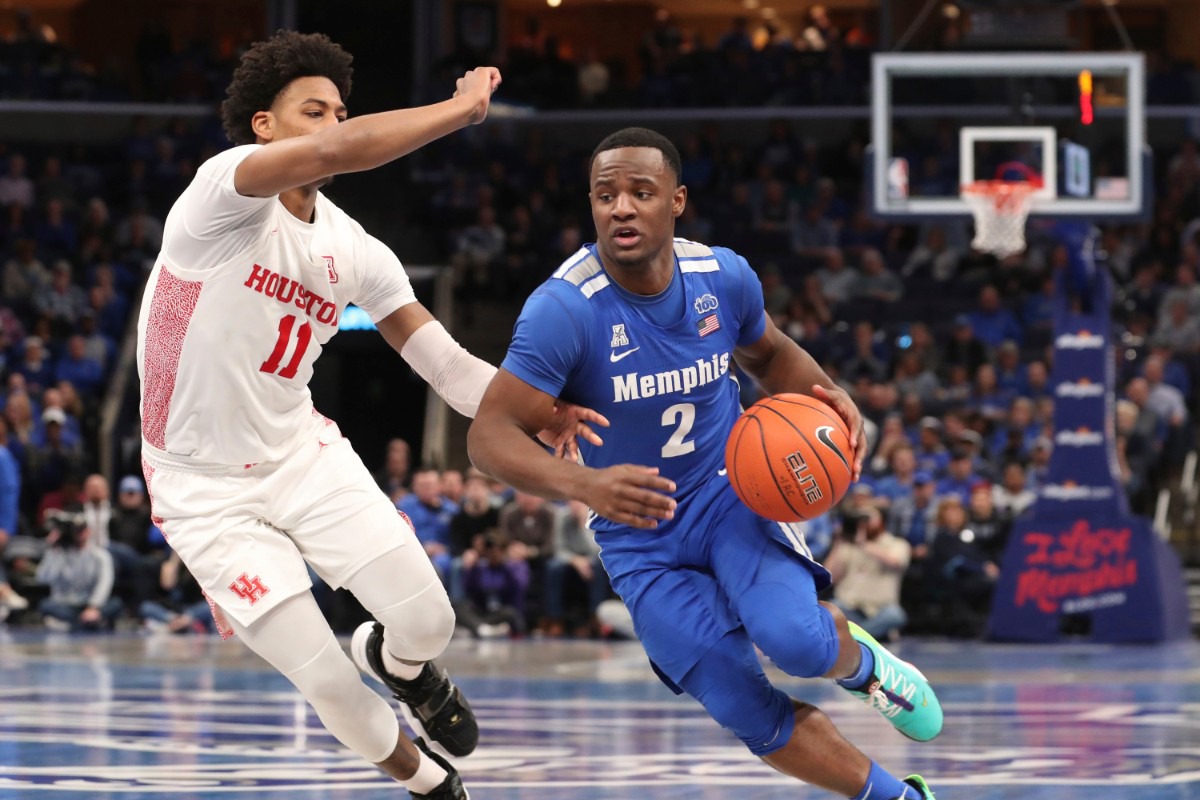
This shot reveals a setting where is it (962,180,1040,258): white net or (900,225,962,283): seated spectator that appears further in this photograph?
(900,225,962,283): seated spectator

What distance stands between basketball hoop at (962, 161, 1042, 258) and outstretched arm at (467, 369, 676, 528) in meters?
9.23

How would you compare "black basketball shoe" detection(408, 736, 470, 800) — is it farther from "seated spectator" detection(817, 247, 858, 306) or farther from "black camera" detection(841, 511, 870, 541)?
"seated spectator" detection(817, 247, 858, 306)

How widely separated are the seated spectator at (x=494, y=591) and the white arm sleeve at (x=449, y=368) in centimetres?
957

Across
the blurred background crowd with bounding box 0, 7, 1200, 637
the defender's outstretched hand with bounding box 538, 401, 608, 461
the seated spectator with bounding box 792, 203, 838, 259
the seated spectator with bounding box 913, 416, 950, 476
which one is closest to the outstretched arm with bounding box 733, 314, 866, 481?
the defender's outstretched hand with bounding box 538, 401, 608, 461

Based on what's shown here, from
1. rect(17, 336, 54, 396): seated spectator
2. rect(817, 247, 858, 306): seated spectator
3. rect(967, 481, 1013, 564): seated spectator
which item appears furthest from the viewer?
rect(817, 247, 858, 306): seated spectator

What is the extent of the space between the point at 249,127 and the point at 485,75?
3.60ft

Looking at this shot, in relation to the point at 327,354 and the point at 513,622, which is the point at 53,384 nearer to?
the point at 327,354

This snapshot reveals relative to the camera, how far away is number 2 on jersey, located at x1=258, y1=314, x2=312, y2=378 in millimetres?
5762

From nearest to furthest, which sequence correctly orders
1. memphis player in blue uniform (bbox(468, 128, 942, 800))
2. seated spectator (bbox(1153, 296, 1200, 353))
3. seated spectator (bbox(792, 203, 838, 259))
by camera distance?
memphis player in blue uniform (bbox(468, 128, 942, 800))
seated spectator (bbox(1153, 296, 1200, 353))
seated spectator (bbox(792, 203, 838, 259))

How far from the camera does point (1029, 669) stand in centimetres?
1248

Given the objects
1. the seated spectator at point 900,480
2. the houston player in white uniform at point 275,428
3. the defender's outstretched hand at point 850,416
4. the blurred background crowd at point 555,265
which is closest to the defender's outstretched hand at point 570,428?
the houston player in white uniform at point 275,428

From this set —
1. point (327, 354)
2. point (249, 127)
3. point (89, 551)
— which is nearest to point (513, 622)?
point (89, 551)

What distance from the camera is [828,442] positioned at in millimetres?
5520

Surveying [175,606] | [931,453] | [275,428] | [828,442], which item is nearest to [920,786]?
[828,442]
